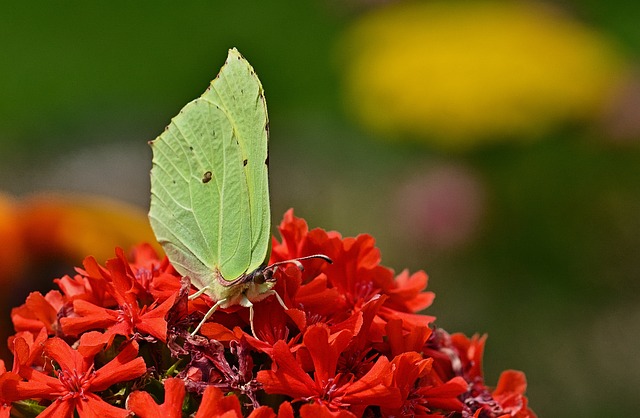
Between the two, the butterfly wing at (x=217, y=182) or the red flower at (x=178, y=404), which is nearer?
the red flower at (x=178, y=404)

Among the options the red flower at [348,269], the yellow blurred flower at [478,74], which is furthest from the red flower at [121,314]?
the yellow blurred flower at [478,74]

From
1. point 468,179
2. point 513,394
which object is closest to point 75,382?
point 513,394

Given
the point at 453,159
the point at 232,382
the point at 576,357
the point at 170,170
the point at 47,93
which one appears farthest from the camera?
the point at 47,93

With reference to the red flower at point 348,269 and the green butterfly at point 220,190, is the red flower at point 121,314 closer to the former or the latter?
the green butterfly at point 220,190

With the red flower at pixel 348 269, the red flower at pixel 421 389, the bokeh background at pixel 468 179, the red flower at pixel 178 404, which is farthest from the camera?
the bokeh background at pixel 468 179

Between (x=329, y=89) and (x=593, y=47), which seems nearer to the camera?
(x=593, y=47)

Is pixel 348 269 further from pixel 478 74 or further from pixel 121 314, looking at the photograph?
pixel 478 74

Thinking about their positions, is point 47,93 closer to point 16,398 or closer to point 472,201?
point 472,201

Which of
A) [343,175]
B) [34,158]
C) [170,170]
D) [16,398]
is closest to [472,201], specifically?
[343,175]
